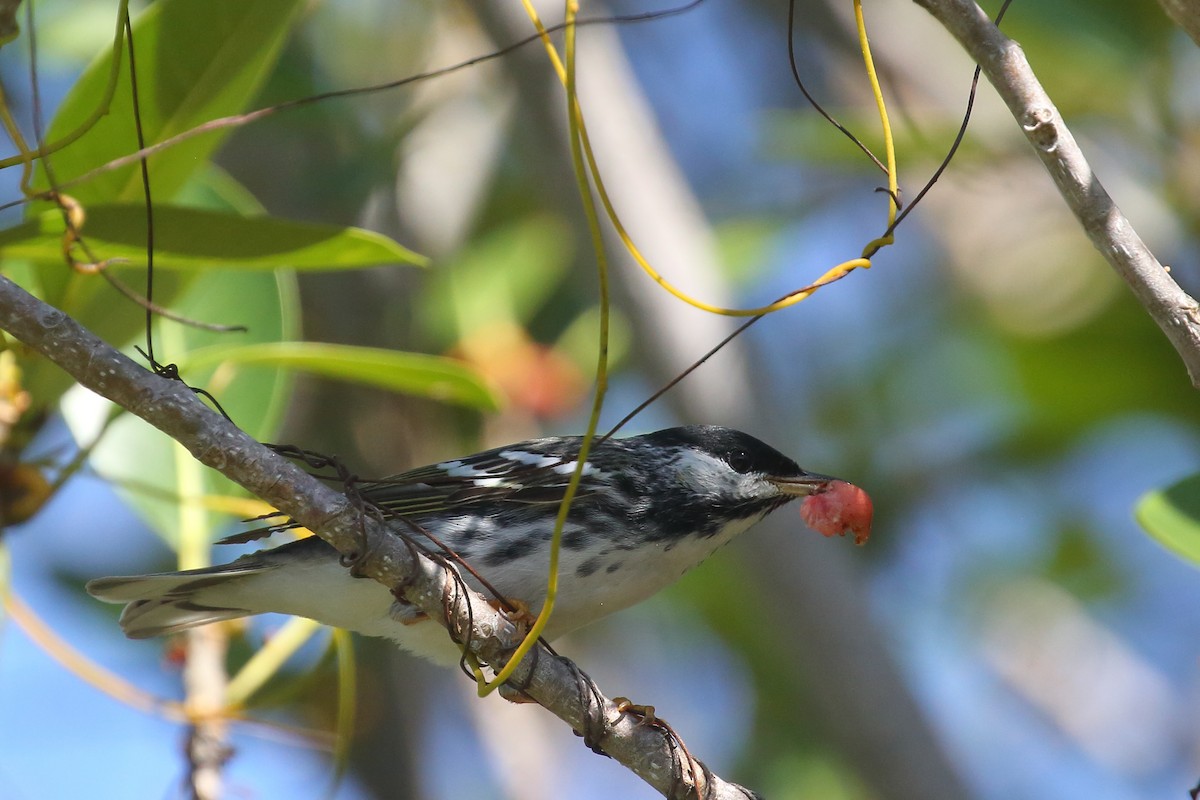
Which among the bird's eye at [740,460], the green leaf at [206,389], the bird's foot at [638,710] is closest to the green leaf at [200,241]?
the green leaf at [206,389]

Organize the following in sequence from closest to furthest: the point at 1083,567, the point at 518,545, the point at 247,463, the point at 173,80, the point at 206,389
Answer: the point at 247,463, the point at 173,80, the point at 518,545, the point at 206,389, the point at 1083,567

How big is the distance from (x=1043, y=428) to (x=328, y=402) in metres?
2.66

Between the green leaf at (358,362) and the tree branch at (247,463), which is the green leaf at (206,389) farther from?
the tree branch at (247,463)

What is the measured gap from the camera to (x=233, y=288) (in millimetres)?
3371

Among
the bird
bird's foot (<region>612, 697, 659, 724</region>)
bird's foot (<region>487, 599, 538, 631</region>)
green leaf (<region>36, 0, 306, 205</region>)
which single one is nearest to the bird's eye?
the bird

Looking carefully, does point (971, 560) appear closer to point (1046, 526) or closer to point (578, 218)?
point (1046, 526)

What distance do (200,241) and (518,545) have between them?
2.98ft

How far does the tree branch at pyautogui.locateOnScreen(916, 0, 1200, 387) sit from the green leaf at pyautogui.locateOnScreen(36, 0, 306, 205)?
1341 mm

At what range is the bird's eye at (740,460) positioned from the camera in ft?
10.6

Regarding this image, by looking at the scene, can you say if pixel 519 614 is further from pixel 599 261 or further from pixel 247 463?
pixel 599 261

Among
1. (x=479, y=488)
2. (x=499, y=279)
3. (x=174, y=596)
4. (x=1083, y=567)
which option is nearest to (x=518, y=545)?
(x=479, y=488)

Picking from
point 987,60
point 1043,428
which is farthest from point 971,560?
point 987,60

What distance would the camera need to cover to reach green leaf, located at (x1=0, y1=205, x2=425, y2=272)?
2342 millimetres

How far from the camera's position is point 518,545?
282cm
